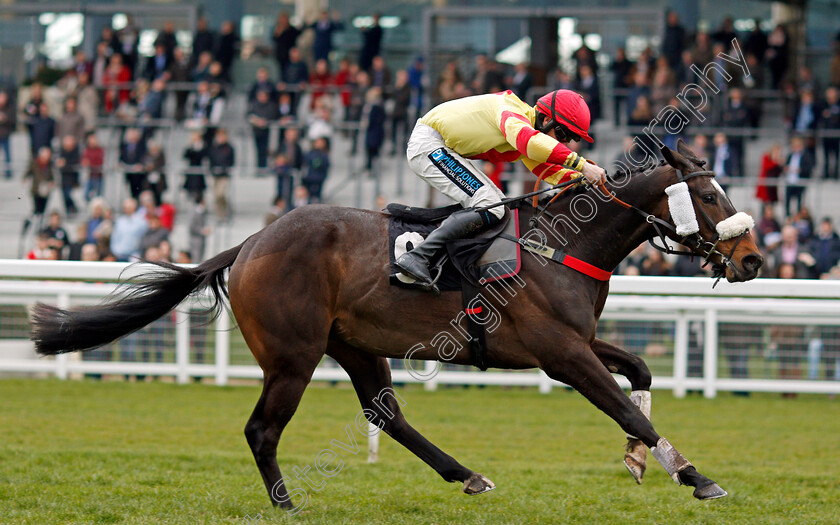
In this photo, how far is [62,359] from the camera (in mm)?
9594

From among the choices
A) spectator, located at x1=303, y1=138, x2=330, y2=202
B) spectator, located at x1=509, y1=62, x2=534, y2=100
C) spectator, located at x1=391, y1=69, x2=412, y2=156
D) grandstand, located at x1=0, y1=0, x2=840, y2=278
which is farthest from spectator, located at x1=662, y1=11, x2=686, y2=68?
spectator, located at x1=303, y1=138, x2=330, y2=202

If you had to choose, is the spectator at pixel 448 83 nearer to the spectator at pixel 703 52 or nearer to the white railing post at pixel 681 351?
the spectator at pixel 703 52

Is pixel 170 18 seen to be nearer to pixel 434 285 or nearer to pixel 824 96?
pixel 824 96

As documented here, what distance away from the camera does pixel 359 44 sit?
61.0 ft

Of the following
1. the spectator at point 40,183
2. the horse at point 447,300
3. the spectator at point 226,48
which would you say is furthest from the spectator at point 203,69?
the horse at point 447,300

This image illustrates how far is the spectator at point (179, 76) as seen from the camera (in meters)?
16.6

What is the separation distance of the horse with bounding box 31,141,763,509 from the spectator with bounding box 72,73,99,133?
39.7 ft

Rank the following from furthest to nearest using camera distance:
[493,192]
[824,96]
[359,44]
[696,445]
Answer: [359,44] < [824,96] < [696,445] < [493,192]

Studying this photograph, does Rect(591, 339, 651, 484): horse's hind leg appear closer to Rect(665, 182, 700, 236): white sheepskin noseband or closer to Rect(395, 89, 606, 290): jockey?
Rect(665, 182, 700, 236): white sheepskin noseband

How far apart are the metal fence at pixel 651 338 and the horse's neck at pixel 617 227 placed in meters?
3.77

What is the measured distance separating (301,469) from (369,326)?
1.64 metres

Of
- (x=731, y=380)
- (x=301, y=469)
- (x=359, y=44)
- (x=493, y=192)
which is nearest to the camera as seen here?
(x=493, y=192)

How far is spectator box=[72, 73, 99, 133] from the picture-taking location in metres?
16.4

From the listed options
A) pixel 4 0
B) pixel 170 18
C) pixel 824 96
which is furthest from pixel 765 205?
pixel 4 0
